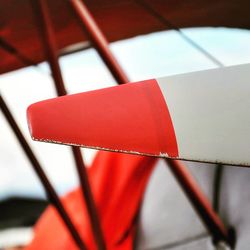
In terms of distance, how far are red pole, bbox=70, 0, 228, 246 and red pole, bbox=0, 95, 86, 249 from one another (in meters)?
0.17

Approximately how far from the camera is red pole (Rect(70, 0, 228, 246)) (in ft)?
2.11

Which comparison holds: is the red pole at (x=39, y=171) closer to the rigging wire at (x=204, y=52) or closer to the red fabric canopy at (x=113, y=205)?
the red fabric canopy at (x=113, y=205)

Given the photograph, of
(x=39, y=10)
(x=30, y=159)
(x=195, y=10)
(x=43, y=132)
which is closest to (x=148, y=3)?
(x=195, y=10)

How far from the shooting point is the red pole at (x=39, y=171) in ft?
2.02

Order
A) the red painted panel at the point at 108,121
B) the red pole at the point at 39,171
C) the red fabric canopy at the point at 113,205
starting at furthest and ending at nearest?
the red fabric canopy at the point at 113,205
the red pole at the point at 39,171
the red painted panel at the point at 108,121

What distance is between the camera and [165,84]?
413 mm

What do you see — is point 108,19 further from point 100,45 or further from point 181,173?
point 181,173

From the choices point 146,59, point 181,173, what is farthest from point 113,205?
point 146,59

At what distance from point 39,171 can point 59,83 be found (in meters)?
0.14

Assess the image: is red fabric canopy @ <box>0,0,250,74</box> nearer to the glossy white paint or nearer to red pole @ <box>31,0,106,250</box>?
red pole @ <box>31,0,106,250</box>

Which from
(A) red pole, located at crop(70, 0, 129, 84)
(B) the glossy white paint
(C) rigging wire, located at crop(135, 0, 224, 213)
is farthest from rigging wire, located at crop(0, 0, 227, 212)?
(B) the glossy white paint

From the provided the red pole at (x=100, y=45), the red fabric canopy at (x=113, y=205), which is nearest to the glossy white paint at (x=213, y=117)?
the red pole at (x=100, y=45)

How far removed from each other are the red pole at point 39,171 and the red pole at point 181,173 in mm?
171

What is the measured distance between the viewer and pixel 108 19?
2.77 ft
